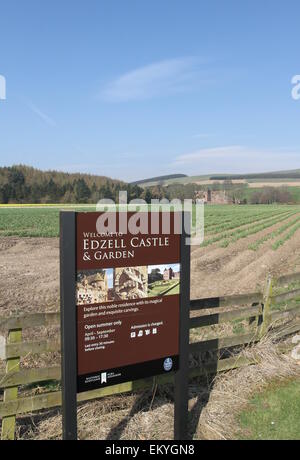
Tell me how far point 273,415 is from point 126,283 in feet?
9.14

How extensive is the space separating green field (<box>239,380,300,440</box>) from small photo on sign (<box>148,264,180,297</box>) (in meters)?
A: 2.01

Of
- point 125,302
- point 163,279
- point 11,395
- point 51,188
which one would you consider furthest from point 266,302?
point 51,188

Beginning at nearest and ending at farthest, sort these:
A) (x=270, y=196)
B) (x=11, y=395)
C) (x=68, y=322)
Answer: (x=68, y=322) < (x=11, y=395) < (x=270, y=196)

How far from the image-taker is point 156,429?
4695 millimetres

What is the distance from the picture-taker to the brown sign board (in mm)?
3617

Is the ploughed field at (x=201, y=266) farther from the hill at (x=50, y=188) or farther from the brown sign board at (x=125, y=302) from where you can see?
the hill at (x=50, y=188)

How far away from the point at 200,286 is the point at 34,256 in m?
10.6

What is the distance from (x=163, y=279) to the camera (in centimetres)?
411

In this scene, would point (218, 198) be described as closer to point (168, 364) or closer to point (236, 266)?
point (236, 266)

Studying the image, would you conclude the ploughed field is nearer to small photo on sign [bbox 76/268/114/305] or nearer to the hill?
small photo on sign [bbox 76/268/114/305]

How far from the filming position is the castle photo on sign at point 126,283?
3605 millimetres

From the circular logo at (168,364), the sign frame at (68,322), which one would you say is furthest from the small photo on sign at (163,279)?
the sign frame at (68,322)

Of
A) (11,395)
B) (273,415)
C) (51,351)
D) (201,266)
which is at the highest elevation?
(51,351)

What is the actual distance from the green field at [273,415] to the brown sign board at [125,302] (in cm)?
140
